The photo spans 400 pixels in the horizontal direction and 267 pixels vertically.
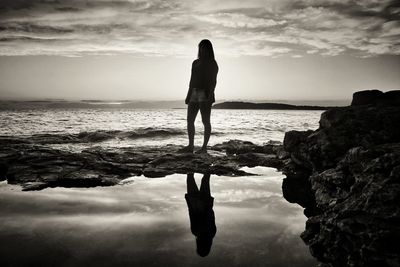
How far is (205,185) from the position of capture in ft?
16.2

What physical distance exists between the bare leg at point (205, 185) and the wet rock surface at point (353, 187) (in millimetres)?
1143

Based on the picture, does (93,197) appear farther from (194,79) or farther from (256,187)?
(194,79)

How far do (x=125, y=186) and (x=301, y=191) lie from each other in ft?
8.78

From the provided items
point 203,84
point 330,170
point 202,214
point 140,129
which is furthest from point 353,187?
point 140,129

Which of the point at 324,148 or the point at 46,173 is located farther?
the point at 46,173

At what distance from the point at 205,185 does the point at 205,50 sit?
375cm

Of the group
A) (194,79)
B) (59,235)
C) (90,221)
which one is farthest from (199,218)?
(194,79)

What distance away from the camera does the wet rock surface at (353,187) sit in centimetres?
204

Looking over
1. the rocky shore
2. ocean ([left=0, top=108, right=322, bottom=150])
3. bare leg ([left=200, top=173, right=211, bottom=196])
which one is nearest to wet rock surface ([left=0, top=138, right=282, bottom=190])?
the rocky shore

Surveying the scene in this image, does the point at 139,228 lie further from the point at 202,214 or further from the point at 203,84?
the point at 203,84

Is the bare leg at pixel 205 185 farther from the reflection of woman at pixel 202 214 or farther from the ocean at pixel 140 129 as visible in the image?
the ocean at pixel 140 129

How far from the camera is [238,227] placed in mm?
3078

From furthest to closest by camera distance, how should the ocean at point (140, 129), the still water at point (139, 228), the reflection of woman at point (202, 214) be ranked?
the ocean at point (140, 129) → the reflection of woman at point (202, 214) → the still water at point (139, 228)

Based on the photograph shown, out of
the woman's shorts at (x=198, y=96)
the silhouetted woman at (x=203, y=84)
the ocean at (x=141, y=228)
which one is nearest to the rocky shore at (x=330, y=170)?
the ocean at (x=141, y=228)
